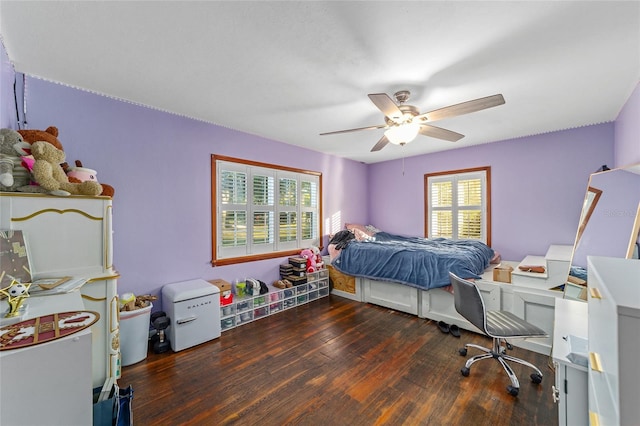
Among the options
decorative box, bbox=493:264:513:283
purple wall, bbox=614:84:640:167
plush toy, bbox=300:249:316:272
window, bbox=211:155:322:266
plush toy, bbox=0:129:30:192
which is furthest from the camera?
plush toy, bbox=300:249:316:272

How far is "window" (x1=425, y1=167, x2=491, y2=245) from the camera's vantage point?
4.04m

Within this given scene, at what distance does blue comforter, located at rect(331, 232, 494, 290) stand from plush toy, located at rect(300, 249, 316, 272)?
1.07ft

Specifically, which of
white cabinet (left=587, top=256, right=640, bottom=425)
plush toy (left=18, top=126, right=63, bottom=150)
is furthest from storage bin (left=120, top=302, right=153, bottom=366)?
white cabinet (left=587, top=256, right=640, bottom=425)

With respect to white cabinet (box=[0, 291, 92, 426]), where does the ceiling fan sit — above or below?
above

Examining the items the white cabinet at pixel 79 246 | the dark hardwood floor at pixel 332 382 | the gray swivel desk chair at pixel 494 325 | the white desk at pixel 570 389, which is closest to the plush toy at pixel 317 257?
the dark hardwood floor at pixel 332 382

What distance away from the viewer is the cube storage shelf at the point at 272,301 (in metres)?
2.95

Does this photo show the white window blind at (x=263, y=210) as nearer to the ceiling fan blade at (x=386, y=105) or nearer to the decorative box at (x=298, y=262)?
the decorative box at (x=298, y=262)

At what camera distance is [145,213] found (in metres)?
2.59

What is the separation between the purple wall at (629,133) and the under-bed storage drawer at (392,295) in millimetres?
2439

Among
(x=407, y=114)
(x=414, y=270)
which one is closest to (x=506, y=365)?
(x=414, y=270)

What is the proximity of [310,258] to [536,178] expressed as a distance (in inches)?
135

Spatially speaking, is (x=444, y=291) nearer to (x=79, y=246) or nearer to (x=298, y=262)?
(x=298, y=262)

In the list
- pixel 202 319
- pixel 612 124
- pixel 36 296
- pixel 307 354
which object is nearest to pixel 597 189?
pixel 612 124

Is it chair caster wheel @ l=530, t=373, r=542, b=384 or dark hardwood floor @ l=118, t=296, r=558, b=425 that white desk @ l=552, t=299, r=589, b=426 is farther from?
chair caster wheel @ l=530, t=373, r=542, b=384
